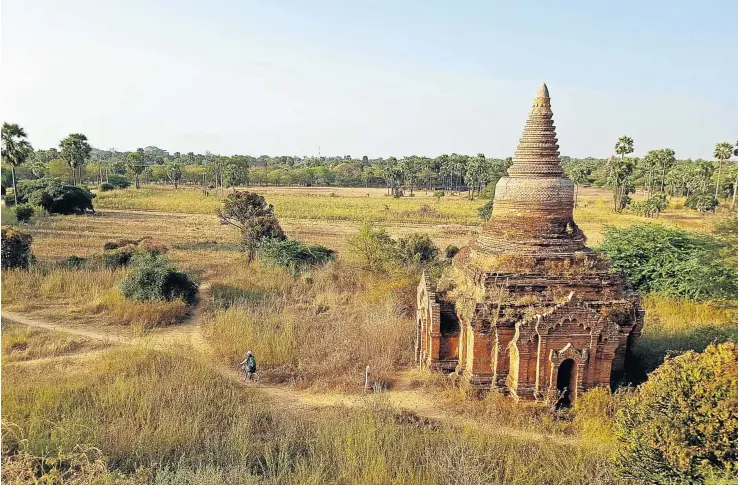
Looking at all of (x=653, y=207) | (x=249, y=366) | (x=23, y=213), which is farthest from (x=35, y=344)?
(x=653, y=207)

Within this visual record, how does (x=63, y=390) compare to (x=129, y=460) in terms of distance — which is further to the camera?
(x=63, y=390)

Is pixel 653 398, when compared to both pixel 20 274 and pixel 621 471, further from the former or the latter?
pixel 20 274

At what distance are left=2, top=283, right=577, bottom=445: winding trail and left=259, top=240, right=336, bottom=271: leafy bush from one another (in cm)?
776

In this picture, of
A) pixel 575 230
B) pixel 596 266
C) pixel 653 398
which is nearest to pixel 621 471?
pixel 653 398

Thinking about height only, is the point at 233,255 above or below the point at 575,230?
below

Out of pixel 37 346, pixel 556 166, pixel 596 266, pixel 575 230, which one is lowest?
pixel 37 346

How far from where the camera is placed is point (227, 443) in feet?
29.2

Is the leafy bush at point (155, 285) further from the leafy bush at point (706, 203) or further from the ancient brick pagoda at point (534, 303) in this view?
the leafy bush at point (706, 203)

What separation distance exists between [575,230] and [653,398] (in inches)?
233

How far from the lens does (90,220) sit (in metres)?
42.4

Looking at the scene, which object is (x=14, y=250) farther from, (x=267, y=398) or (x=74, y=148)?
(x=74, y=148)

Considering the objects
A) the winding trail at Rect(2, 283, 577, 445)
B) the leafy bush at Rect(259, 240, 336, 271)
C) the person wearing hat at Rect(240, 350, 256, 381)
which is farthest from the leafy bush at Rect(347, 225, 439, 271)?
the person wearing hat at Rect(240, 350, 256, 381)

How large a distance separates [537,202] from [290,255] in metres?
15.0

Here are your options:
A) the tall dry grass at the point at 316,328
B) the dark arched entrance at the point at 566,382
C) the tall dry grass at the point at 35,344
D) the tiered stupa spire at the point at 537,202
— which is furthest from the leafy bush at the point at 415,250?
the tall dry grass at the point at 35,344
